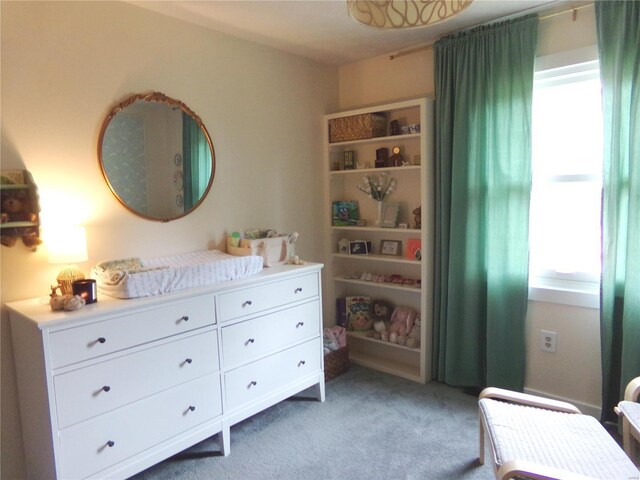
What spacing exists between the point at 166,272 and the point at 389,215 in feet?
5.80

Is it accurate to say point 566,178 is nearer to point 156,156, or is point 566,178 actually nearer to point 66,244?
point 156,156

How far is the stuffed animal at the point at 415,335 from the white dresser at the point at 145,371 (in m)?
0.98

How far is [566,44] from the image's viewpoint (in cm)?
248

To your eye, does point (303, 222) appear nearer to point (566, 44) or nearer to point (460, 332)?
point (460, 332)

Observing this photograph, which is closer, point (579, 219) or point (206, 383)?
point (206, 383)

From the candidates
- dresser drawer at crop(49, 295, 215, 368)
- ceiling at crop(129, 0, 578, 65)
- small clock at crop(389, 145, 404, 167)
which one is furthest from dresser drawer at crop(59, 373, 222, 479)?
ceiling at crop(129, 0, 578, 65)

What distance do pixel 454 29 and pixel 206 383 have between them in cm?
263

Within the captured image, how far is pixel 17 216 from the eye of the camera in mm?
1980

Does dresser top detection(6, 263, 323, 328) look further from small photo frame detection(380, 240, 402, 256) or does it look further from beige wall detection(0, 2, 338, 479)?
small photo frame detection(380, 240, 402, 256)

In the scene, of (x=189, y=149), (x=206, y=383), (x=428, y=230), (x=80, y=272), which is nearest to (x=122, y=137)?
(x=189, y=149)

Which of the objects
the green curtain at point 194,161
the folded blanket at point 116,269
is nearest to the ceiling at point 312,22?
the green curtain at point 194,161

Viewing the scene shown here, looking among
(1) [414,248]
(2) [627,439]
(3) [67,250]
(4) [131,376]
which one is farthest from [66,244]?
(2) [627,439]

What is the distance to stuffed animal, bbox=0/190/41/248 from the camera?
195 cm

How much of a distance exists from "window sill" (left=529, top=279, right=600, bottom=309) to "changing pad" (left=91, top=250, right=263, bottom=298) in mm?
1716
